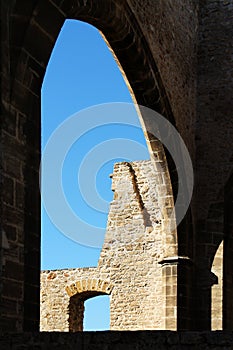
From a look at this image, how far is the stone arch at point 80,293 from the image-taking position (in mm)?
11648

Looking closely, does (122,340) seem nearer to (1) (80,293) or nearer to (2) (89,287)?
(2) (89,287)

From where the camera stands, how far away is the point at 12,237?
4848 millimetres

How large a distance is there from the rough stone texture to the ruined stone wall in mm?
1313

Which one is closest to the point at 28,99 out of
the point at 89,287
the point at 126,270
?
the point at 126,270

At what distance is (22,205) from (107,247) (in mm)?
6837

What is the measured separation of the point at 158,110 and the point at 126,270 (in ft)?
11.7

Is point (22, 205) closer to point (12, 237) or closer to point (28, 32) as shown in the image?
point (12, 237)

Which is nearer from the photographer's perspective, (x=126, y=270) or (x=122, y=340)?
(x=122, y=340)

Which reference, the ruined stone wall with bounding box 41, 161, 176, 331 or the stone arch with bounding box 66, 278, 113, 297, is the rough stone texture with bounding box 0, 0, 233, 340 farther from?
the stone arch with bounding box 66, 278, 113, 297

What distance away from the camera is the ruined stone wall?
11078mm

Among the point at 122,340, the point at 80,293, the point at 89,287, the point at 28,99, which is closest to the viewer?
the point at 122,340

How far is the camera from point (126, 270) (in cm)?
1145

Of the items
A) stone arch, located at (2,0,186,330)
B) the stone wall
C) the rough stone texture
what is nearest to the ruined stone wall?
the rough stone texture

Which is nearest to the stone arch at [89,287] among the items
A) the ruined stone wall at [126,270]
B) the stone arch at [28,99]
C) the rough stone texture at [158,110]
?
the ruined stone wall at [126,270]
